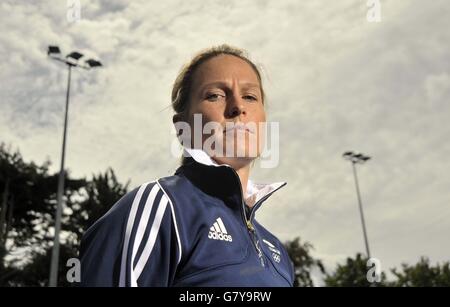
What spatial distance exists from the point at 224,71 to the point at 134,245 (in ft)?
2.78

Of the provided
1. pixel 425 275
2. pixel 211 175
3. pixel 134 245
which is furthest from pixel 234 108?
pixel 425 275

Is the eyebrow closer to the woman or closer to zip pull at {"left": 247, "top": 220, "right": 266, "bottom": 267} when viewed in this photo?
the woman

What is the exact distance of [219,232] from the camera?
169 cm

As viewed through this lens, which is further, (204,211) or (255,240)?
(255,240)

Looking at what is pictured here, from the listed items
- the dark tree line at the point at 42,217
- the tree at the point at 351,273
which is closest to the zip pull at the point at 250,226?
the dark tree line at the point at 42,217

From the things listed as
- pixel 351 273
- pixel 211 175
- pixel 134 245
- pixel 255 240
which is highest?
pixel 351 273

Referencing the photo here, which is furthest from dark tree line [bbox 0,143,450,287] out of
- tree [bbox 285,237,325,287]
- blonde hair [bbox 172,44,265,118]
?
blonde hair [bbox 172,44,265,118]

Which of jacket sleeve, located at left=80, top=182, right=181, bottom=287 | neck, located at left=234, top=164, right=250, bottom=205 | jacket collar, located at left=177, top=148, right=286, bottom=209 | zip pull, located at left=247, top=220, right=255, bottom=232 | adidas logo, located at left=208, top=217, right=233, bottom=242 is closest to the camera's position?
jacket sleeve, located at left=80, top=182, right=181, bottom=287

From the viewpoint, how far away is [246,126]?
74.2 inches

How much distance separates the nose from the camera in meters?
1.88

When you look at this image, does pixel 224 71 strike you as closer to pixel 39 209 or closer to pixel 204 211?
pixel 204 211
